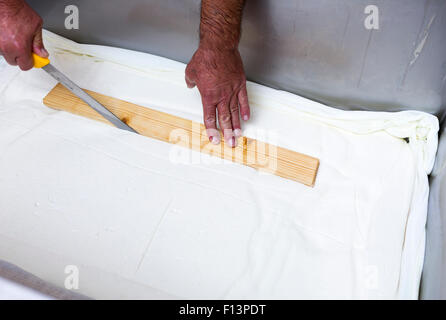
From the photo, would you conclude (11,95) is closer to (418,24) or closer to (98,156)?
(98,156)

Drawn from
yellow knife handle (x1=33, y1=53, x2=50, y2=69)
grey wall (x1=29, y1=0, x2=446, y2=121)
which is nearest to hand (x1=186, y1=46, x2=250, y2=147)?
grey wall (x1=29, y1=0, x2=446, y2=121)

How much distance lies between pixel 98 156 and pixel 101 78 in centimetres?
27

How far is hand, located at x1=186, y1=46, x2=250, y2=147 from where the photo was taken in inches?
29.3

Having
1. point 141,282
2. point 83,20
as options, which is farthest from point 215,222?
point 83,20

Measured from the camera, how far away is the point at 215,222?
707 mm

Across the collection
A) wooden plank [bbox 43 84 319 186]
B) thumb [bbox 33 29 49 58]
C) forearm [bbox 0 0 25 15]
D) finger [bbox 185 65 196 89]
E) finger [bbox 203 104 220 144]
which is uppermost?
forearm [bbox 0 0 25 15]

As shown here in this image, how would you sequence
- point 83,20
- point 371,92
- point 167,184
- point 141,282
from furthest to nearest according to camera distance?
point 83,20
point 371,92
point 167,184
point 141,282

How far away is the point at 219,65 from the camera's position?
74cm

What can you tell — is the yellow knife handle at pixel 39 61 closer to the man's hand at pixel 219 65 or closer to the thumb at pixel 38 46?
the thumb at pixel 38 46

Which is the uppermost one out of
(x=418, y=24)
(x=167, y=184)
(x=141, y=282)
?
(x=418, y=24)

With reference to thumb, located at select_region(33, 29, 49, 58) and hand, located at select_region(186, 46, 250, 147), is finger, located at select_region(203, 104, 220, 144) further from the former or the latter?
thumb, located at select_region(33, 29, 49, 58)

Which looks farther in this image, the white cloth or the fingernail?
the fingernail

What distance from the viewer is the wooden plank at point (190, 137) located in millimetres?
781

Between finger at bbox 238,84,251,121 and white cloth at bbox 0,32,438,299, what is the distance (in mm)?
55
